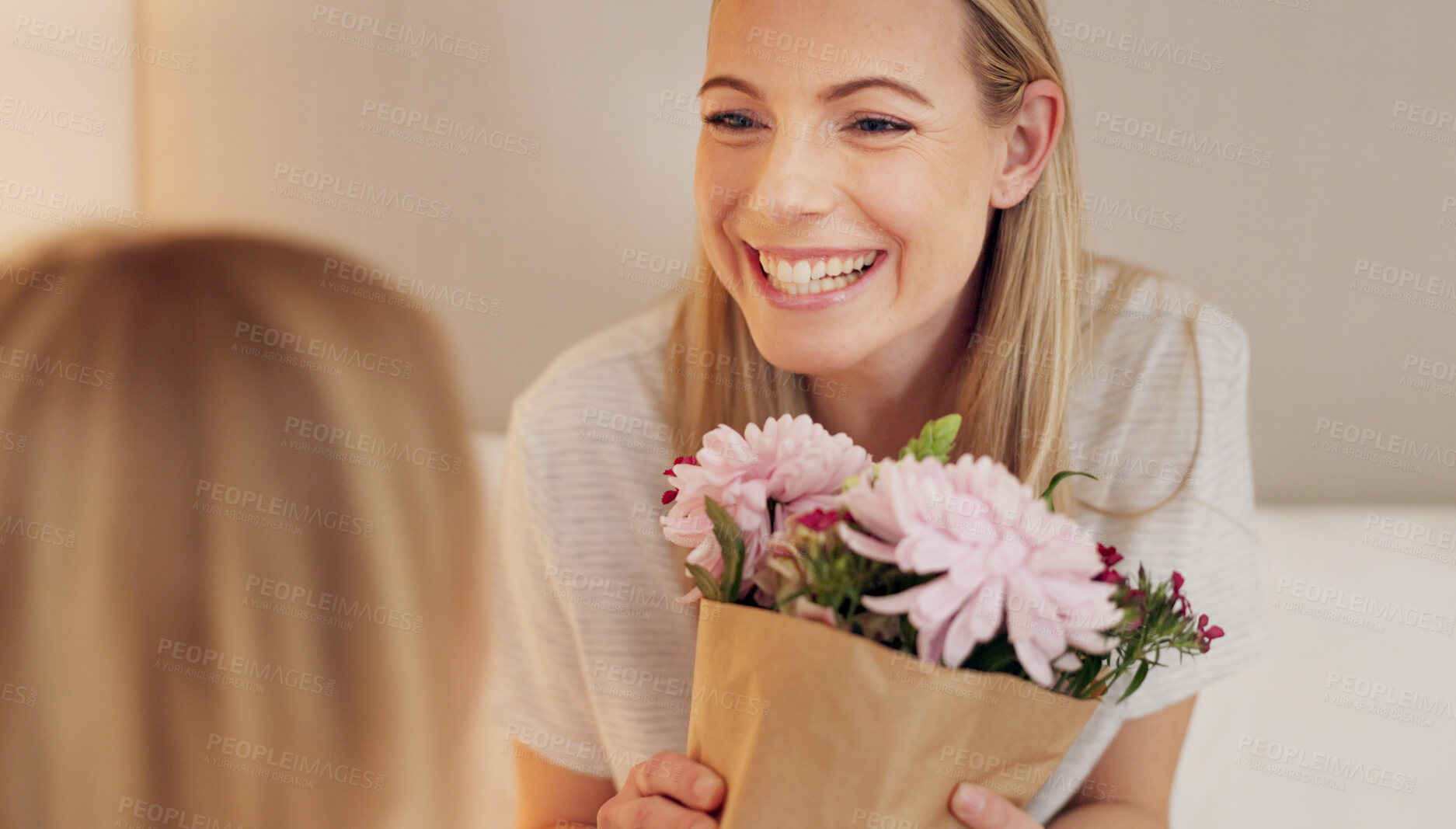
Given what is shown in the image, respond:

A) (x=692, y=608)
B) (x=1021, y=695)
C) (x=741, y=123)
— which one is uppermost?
(x=741, y=123)

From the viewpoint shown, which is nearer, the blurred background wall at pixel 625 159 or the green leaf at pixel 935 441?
the green leaf at pixel 935 441

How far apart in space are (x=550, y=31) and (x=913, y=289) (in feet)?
1.64

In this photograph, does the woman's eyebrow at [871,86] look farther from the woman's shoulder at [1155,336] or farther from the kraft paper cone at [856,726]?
the kraft paper cone at [856,726]

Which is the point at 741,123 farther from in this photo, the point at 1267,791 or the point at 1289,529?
the point at 1267,791

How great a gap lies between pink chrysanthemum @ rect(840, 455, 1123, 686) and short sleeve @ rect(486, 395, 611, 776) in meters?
0.52

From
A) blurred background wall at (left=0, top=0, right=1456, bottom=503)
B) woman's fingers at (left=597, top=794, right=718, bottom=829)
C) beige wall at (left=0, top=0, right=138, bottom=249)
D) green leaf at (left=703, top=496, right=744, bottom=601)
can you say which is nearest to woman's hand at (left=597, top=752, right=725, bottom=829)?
woman's fingers at (left=597, top=794, right=718, bottom=829)

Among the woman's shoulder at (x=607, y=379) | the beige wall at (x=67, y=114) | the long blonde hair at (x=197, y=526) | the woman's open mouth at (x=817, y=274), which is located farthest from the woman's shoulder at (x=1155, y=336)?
the beige wall at (x=67, y=114)

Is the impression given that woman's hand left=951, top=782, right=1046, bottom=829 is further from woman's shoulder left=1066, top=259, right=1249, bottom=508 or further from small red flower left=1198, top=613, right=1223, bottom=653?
woman's shoulder left=1066, top=259, right=1249, bottom=508

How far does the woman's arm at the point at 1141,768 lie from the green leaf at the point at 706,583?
473 millimetres

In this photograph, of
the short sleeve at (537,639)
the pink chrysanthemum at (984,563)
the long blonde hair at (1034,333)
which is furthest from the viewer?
the short sleeve at (537,639)

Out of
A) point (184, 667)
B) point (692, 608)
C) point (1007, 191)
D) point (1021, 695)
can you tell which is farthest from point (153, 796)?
point (1007, 191)

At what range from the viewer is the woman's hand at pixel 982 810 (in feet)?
1.61

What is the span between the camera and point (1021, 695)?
46cm

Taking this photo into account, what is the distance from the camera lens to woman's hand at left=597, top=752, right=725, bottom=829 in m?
0.53
